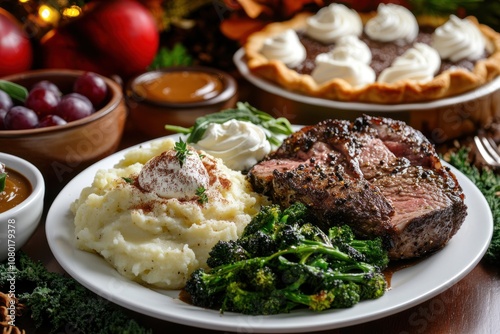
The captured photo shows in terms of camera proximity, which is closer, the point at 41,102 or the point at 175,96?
the point at 41,102

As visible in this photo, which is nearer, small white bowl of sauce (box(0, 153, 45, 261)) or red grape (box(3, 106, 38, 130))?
small white bowl of sauce (box(0, 153, 45, 261))

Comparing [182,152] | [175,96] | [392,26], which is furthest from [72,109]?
[392,26]

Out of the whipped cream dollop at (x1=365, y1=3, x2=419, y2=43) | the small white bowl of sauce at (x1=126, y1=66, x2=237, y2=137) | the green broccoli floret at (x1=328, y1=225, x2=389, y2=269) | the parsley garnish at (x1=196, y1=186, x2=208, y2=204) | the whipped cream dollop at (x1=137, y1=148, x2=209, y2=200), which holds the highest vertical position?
the whipped cream dollop at (x1=137, y1=148, x2=209, y2=200)

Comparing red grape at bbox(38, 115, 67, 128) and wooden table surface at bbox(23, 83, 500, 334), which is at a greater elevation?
red grape at bbox(38, 115, 67, 128)

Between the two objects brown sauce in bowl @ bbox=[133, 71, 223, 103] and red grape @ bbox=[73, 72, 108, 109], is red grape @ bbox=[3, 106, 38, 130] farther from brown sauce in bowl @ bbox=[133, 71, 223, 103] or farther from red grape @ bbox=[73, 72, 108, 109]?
brown sauce in bowl @ bbox=[133, 71, 223, 103]

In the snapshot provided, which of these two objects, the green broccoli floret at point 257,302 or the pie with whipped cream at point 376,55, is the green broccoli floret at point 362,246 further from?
the pie with whipped cream at point 376,55

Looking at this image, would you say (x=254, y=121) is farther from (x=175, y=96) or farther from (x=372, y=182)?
(x=372, y=182)

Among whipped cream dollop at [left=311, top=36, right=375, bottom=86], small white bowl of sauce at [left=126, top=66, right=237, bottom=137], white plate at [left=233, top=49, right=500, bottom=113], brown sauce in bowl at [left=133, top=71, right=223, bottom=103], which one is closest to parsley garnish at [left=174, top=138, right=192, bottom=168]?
small white bowl of sauce at [left=126, top=66, right=237, bottom=137]

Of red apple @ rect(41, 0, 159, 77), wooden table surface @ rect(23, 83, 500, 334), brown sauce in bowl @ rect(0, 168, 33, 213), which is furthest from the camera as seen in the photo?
red apple @ rect(41, 0, 159, 77)
